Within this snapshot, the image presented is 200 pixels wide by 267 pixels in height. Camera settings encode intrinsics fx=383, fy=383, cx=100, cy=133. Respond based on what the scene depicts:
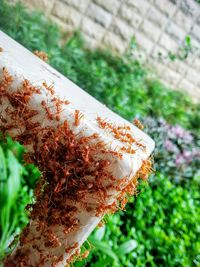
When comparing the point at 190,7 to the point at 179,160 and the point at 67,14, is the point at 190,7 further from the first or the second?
the point at 179,160

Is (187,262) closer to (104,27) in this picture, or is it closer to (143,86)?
(143,86)

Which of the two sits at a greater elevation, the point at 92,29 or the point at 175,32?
the point at 175,32

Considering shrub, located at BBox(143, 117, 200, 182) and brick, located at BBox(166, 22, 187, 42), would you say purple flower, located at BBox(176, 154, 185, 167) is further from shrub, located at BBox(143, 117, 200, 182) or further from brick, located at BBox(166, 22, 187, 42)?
brick, located at BBox(166, 22, 187, 42)

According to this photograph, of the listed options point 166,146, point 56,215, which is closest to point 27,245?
point 56,215

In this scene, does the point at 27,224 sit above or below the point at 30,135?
below

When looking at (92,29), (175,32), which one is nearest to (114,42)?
(92,29)

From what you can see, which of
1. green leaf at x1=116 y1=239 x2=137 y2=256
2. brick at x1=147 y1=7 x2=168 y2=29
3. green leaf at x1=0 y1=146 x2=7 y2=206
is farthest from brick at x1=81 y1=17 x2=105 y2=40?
green leaf at x1=0 y1=146 x2=7 y2=206

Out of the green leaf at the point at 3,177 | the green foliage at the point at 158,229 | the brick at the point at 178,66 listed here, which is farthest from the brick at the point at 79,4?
the green leaf at the point at 3,177

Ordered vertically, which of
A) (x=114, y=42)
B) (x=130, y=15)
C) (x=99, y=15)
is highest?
(x=130, y=15)
